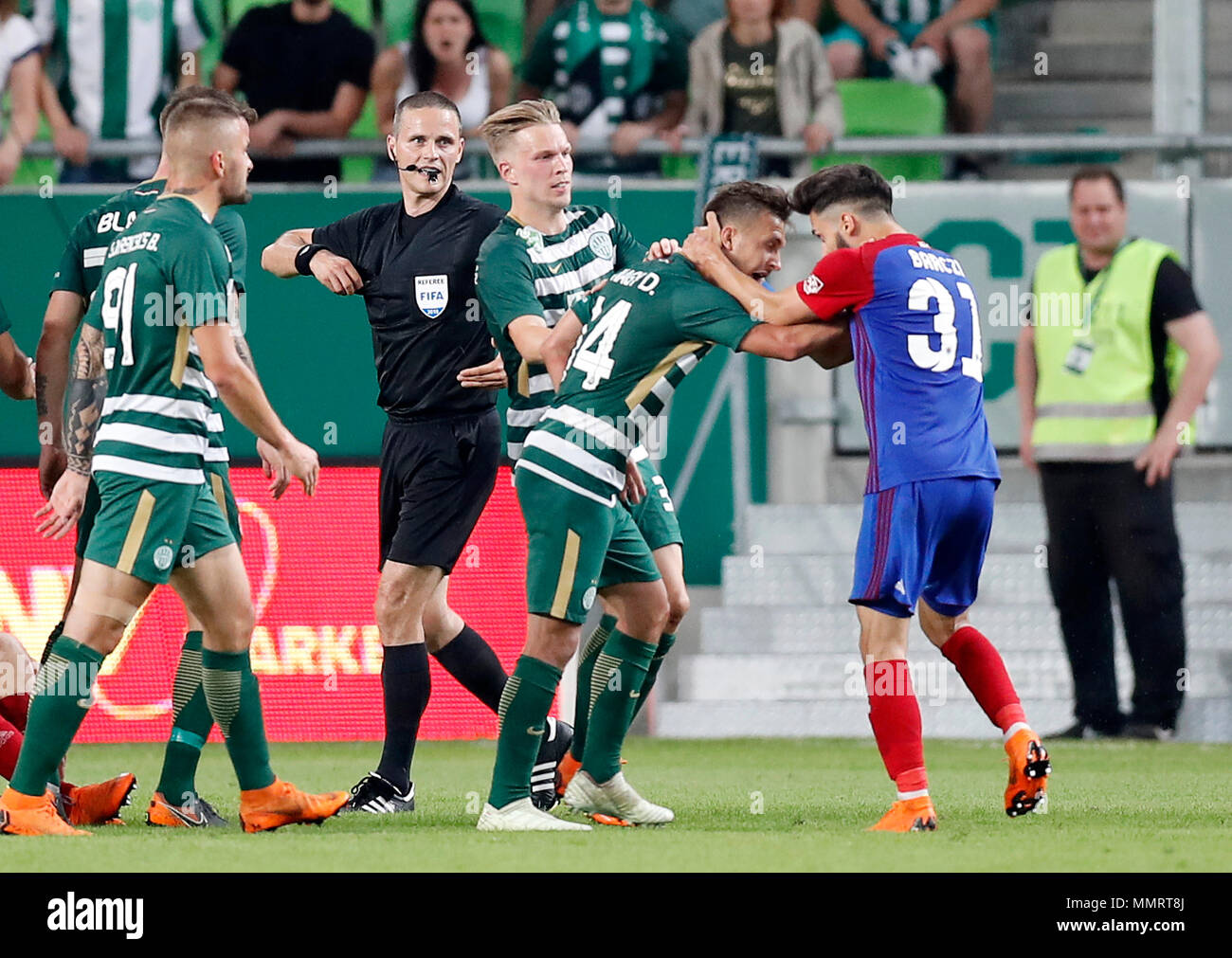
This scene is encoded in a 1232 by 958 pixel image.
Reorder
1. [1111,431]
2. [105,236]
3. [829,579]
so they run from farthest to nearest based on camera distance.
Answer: [829,579]
[1111,431]
[105,236]

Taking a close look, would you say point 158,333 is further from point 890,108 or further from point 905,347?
point 890,108

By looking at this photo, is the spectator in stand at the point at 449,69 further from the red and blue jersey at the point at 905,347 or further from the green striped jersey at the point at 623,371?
the red and blue jersey at the point at 905,347

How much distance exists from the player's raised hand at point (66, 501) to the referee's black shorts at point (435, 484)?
0.99 m

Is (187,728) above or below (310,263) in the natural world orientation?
below

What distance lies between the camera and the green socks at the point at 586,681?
21.8 ft

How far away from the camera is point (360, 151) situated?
10.9m

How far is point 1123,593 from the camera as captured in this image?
30.6 ft

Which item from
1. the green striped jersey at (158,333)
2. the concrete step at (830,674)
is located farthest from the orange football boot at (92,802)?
the concrete step at (830,674)

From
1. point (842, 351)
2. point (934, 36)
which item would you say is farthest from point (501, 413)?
point (842, 351)

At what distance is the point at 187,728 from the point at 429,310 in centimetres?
153

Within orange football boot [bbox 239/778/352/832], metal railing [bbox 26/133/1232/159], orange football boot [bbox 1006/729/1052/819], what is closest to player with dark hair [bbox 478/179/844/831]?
orange football boot [bbox 239/778/352/832]

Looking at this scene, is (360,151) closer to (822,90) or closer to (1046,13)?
(822,90)

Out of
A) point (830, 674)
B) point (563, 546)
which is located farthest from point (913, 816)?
point (830, 674)

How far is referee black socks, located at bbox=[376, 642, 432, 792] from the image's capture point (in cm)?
645
